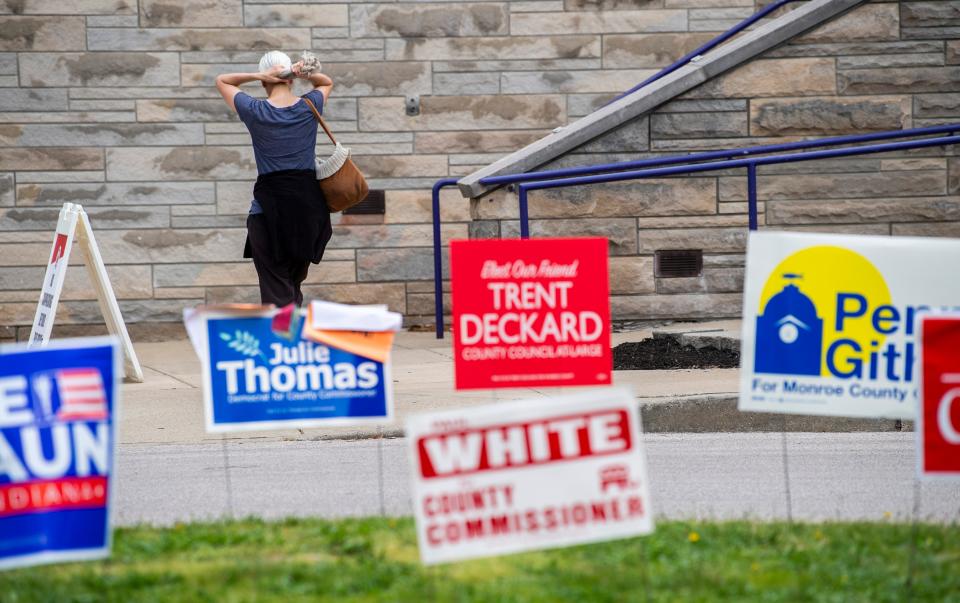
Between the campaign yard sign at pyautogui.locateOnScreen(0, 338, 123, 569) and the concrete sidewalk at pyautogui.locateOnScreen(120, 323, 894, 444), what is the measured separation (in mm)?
3752

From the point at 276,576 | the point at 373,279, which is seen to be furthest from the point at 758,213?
the point at 276,576

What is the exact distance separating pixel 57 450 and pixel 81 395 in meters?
0.18

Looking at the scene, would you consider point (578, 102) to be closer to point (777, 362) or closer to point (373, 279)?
point (373, 279)

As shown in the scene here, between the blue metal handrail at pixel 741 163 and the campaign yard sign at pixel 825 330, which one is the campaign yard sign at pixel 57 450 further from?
the blue metal handrail at pixel 741 163

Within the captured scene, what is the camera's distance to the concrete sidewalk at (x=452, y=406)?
8.46 metres

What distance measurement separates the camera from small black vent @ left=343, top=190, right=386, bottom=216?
44.1 ft

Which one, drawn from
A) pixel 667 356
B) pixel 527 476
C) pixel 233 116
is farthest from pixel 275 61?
pixel 527 476

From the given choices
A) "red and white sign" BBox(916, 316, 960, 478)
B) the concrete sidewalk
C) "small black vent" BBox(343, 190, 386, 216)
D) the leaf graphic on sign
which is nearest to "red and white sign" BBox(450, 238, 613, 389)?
the leaf graphic on sign

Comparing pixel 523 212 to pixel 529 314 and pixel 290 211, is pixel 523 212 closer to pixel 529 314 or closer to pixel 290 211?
pixel 290 211

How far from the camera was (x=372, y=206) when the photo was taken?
530 inches

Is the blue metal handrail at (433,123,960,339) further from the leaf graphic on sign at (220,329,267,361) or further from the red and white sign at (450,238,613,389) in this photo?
the leaf graphic on sign at (220,329,267,361)

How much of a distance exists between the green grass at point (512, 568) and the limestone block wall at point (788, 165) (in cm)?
676

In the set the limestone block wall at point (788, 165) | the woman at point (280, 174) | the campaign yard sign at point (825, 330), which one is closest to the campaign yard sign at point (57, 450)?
the campaign yard sign at point (825, 330)

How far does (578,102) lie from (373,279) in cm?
247
